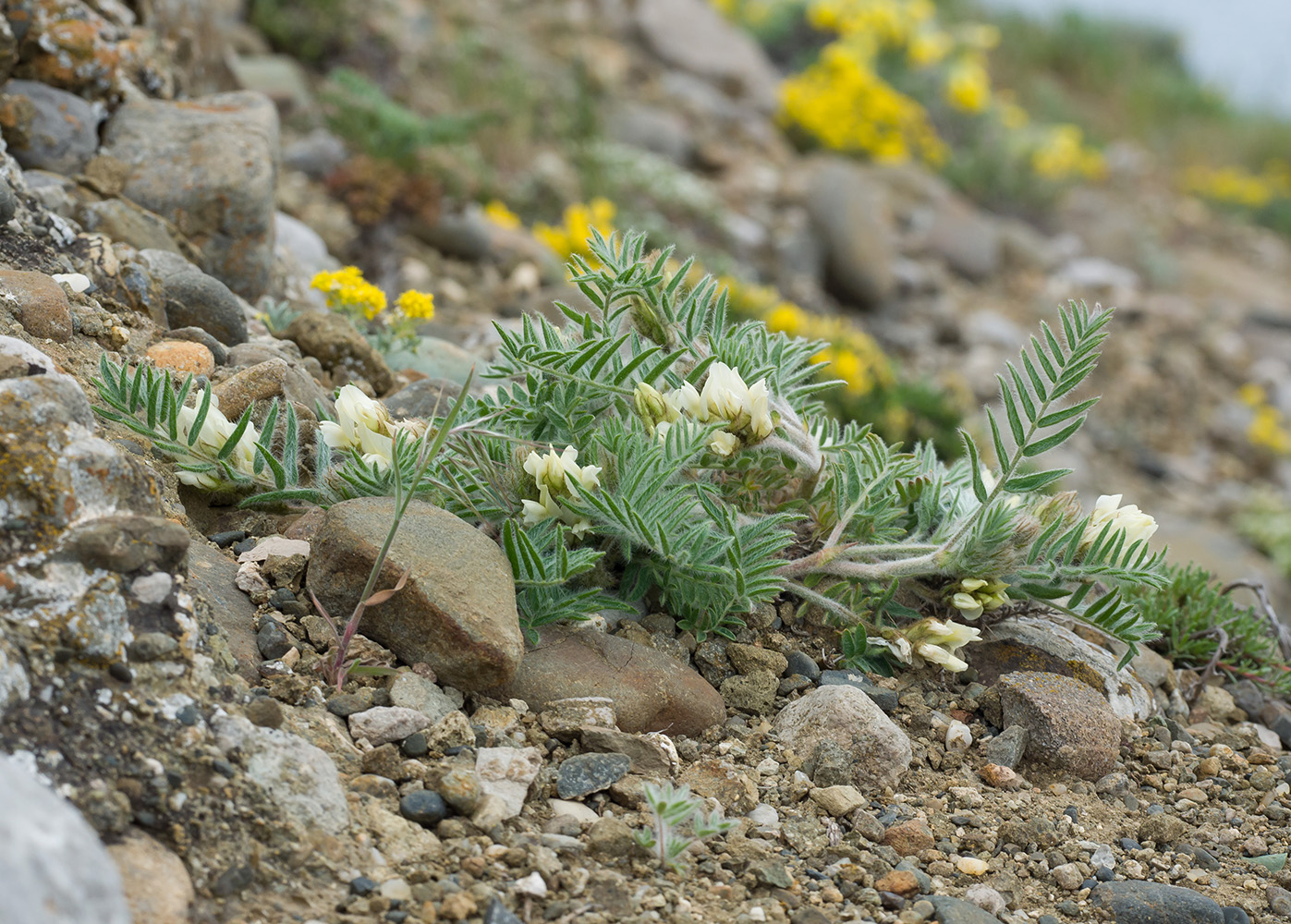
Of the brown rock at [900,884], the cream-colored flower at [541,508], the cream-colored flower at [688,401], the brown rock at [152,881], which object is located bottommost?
the brown rock at [152,881]

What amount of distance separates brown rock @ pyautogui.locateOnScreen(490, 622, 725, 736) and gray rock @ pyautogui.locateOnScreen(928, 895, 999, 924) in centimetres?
55

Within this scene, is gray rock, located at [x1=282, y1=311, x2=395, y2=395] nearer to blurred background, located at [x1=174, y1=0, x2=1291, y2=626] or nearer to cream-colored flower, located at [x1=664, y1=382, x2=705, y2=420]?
blurred background, located at [x1=174, y1=0, x2=1291, y2=626]

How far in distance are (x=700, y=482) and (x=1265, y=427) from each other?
7181 millimetres

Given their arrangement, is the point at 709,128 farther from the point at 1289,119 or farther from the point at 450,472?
the point at 1289,119

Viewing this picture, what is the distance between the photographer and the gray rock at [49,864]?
1200 millimetres

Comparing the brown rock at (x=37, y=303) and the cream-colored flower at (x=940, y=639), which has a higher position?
the cream-colored flower at (x=940, y=639)

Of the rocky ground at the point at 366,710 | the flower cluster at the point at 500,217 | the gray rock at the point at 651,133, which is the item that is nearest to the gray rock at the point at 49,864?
the rocky ground at the point at 366,710

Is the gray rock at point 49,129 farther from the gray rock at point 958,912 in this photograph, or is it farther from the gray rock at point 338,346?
the gray rock at point 958,912

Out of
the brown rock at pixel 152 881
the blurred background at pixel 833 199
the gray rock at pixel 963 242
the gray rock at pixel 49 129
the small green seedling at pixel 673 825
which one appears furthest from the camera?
the gray rock at pixel 963 242

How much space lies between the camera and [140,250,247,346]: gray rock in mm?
2828

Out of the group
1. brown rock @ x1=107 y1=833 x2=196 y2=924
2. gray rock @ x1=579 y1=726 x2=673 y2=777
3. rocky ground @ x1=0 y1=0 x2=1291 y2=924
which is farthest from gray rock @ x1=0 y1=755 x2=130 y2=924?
gray rock @ x1=579 y1=726 x2=673 y2=777

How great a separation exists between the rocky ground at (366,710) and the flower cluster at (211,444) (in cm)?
6

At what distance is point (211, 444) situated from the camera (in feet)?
7.34

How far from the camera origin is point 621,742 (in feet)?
6.70
